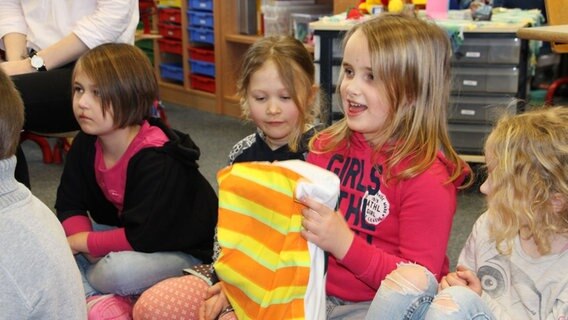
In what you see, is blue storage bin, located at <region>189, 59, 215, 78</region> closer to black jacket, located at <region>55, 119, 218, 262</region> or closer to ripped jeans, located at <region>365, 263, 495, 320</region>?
black jacket, located at <region>55, 119, 218, 262</region>

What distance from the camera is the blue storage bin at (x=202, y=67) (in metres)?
4.28

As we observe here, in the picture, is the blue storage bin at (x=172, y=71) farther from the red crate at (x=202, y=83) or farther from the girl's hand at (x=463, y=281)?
the girl's hand at (x=463, y=281)

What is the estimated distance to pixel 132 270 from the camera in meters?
1.60

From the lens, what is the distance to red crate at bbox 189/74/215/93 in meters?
4.32

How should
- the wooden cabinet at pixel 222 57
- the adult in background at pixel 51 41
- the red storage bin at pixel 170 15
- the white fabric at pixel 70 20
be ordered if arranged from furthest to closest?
1. the red storage bin at pixel 170 15
2. the wooden cabinet at pixel 222 57
3. the white fabric at pixel 70 20
4. the adult in background at pixel 51 41

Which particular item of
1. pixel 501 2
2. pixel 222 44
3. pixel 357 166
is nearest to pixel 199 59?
pixel 222 44

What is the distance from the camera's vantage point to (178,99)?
181 inches

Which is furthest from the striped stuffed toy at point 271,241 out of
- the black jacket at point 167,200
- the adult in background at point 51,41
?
the adult in background at point 51,41

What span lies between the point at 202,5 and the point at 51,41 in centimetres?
213

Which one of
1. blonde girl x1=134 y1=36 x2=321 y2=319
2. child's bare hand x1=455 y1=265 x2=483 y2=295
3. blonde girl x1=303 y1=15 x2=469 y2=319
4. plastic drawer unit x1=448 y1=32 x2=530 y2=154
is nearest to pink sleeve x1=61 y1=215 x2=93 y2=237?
blonde girl x1=134 y1=36 x2=321 y2=319

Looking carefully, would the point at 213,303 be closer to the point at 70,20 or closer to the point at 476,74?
the point at 70,20

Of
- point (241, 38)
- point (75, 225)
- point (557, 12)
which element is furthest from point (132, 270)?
point (241, 38)

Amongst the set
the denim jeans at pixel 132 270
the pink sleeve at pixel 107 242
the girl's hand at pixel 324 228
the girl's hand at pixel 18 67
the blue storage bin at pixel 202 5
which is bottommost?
the denim jeans at pixel 132 270

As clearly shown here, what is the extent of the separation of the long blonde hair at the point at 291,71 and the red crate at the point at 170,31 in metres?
2.95
